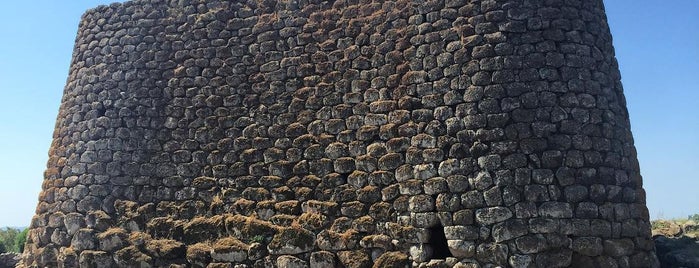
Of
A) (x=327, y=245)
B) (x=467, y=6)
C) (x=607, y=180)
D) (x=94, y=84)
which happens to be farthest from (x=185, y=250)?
(x=607, y=180)

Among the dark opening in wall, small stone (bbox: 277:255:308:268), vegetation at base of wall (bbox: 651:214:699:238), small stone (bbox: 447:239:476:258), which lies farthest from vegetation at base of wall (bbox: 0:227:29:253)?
vegetation at base of wall (bbox: 651:214:699:238)

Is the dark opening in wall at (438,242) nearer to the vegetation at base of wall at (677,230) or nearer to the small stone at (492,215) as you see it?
the small stone at (492,215)

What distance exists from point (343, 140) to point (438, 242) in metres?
1.82

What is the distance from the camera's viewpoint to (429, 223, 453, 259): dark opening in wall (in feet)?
24.2

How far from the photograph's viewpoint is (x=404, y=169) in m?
7.69

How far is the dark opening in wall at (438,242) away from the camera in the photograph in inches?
290

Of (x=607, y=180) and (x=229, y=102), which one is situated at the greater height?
(x=229, y=102)

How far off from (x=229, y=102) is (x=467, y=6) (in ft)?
11.8

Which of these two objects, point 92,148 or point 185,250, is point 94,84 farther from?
point 185,250

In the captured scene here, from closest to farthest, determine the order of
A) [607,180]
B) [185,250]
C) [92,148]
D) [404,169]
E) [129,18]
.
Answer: [607,180] → [404,169] → [185,250] → [92,148] → [129,18]

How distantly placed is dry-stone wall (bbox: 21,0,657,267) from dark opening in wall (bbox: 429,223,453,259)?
0.02m

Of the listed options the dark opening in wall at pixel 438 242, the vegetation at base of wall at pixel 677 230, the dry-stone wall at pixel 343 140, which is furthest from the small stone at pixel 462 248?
the vegetation at base of wall at pixel 677 230

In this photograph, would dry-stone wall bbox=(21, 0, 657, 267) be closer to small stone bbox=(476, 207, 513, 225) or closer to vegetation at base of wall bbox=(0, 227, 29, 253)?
small stone bbox=(476, 207, 513, 225)

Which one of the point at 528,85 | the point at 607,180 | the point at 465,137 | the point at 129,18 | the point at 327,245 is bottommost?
the point at 327,245
